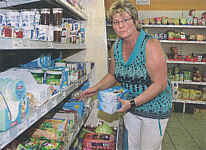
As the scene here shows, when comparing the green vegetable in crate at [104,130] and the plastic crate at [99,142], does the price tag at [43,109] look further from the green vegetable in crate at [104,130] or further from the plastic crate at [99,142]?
the green vegetable in crate at [104,130]

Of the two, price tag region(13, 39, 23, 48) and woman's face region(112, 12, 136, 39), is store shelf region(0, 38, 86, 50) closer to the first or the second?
price tag region(13, 39, 23, 48)

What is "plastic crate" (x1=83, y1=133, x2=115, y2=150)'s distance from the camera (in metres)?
2.03

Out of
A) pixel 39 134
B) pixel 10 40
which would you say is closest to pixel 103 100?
pixel 39 134

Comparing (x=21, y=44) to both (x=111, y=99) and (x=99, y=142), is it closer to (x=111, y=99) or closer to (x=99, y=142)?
(x=111, y=99)

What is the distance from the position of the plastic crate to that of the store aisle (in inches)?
56.3

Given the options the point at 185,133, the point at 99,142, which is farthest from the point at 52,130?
the point at 185,133

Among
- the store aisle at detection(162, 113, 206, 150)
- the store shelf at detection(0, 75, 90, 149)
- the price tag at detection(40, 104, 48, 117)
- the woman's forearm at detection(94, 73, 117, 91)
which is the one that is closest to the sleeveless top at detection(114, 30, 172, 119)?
the woman's forearm at detection(94, 73, 117, 91)

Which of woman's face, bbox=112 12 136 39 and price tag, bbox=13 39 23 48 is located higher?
woman's face, bbox=112 12 136 39

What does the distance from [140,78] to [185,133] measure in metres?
2.59

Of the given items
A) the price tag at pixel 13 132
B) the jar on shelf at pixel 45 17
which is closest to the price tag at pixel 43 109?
the price tag at pixel 13 132

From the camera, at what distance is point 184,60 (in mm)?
5020

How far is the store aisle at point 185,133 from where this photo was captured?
3.24m

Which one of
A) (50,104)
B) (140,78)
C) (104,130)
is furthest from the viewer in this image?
(104,130)

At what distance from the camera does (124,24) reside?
1.60 meters
